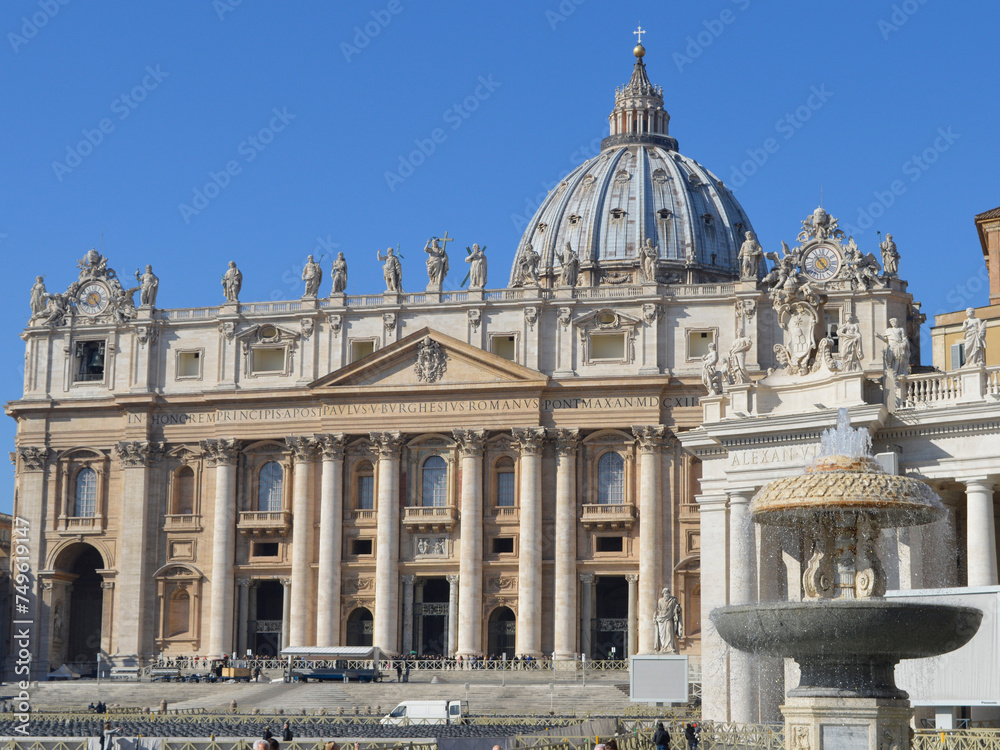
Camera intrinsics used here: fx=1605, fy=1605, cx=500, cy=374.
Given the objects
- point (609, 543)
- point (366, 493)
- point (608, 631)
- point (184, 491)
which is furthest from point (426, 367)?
point (608, 631)

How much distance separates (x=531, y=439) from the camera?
77.2 metres

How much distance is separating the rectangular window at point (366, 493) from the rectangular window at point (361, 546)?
5.45 feet

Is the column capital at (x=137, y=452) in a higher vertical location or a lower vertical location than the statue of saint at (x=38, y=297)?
lower

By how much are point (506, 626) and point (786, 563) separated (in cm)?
4258

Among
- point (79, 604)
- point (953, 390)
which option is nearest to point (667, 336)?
point (79, 604)

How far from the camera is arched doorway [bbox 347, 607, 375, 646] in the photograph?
79.7 m

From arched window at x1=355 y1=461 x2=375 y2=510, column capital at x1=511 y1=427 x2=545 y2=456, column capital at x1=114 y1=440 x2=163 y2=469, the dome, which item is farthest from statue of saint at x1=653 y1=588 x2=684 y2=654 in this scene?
the dome

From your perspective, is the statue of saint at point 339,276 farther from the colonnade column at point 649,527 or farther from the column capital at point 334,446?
the colonnade column at point 649,527

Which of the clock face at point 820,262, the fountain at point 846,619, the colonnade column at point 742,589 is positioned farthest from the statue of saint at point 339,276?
the fountain at point 846,619

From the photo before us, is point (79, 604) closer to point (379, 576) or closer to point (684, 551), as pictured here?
point (379, 576)

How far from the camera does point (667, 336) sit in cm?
7738

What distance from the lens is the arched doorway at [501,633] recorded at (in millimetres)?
78625

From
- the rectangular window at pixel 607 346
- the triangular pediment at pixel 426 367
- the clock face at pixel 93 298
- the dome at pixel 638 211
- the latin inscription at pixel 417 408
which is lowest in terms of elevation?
the latin inscription at pixel 417 408

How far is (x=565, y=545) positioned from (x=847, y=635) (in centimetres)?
5562
